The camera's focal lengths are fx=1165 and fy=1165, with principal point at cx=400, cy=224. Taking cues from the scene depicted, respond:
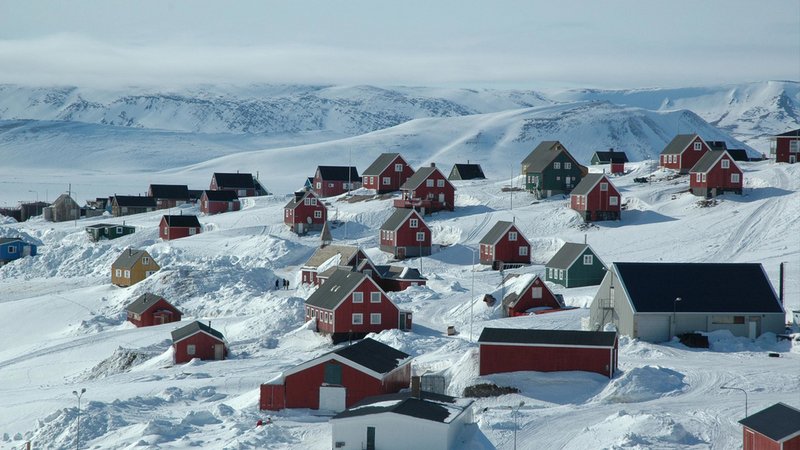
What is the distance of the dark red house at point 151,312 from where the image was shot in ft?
204

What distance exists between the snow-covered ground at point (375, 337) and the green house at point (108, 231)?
50.9 inches

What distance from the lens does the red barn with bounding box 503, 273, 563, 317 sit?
5597cm

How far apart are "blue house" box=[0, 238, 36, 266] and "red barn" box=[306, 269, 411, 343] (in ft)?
139

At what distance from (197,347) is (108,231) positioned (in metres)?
44.3

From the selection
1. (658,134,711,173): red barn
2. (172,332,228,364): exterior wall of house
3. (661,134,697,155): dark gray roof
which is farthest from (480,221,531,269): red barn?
(661,134,697,155): dark gray roof

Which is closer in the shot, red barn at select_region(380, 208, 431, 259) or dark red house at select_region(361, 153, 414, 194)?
red barn at select_region(380, 208, 431, 259)

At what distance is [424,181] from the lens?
287 ft

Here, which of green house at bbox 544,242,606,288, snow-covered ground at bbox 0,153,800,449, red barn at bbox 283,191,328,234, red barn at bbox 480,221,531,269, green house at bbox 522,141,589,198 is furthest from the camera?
green house at bbox 522,141,589,198

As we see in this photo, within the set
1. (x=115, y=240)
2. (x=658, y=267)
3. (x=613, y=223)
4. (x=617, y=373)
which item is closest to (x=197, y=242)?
(x=115, y=240)

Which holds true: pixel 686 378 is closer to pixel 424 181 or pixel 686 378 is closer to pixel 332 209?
pixel 424 181

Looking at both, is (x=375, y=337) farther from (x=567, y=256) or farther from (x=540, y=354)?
(x=567, y=256)

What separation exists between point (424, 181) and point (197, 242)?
684 inches

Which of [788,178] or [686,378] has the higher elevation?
[788,178]

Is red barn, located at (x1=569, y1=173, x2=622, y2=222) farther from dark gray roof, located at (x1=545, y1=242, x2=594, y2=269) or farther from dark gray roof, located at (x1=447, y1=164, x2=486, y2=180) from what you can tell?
dark gray roof, located at (x1=447, y1=164, x2=486, y2=180)
